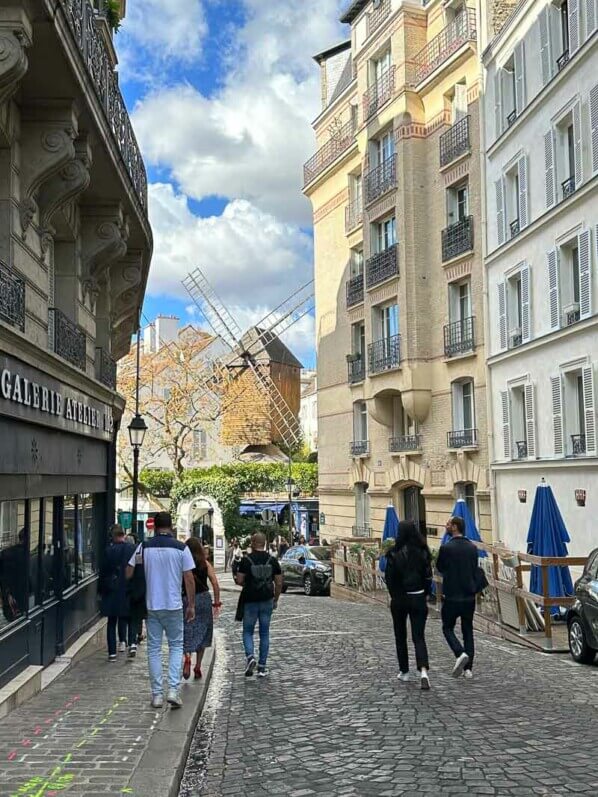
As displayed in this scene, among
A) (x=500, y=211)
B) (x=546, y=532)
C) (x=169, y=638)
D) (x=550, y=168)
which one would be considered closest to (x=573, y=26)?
(x=550, y=168)

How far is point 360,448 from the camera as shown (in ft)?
109

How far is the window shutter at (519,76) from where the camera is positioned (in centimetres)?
2278

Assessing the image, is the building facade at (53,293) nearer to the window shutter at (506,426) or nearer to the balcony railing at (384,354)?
the window shutter at (506,426)

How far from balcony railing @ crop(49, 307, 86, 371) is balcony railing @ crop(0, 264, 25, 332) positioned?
80.9 inches

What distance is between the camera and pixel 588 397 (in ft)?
63.2

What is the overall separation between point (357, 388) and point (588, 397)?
14.7 m

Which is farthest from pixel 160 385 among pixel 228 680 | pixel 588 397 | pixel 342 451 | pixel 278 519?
pixel 228 680

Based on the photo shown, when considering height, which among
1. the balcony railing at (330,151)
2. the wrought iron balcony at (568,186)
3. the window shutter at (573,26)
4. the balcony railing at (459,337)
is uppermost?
the balcony railing at (330,151)

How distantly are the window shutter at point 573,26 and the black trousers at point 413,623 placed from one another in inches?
563

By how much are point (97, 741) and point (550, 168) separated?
17528 millimetres

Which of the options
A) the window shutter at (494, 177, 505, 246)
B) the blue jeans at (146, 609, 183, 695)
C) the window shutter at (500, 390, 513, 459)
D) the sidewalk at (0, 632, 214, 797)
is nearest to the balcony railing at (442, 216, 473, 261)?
the window shutter at (494, 177, 505, 246)

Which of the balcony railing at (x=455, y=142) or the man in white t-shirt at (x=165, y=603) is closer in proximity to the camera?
the man in white t-shirt at (x=165, y=603)

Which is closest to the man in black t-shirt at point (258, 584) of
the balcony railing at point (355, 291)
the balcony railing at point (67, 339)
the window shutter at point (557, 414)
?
the balcony railing at point (67, 339)

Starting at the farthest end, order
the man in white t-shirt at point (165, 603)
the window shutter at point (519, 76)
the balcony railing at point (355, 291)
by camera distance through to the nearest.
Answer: the balcony railing at point (355, 291) → the window shutter at point (519, 76) → the man in white t-shirt at point (165, 603)
